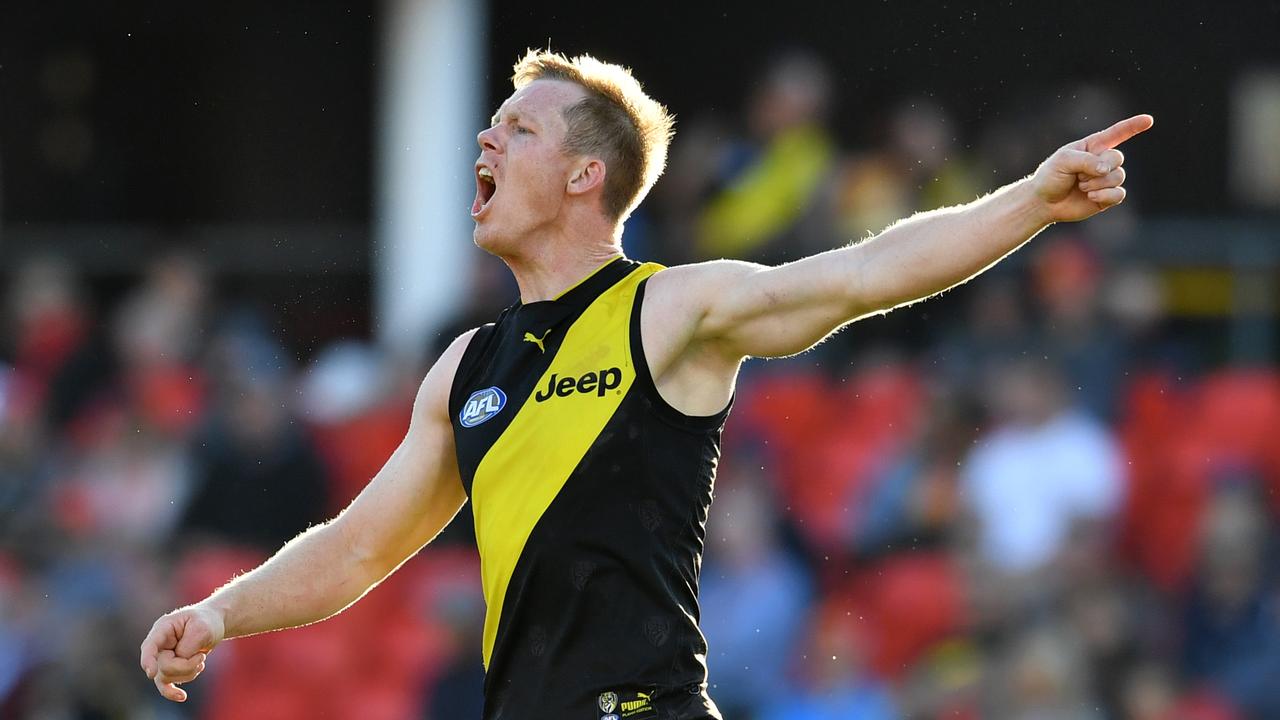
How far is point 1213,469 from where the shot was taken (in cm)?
933

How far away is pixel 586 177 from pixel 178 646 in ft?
5.03

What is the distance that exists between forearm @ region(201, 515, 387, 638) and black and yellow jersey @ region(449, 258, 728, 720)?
528 mm

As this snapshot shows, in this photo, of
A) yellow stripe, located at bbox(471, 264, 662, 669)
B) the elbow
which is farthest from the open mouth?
the elbow

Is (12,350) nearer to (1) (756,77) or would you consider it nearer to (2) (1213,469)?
(1) (756,77)

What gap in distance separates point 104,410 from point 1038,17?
6.37 m

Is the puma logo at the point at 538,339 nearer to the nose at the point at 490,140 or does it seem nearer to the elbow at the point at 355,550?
the nose at the point at 490,140

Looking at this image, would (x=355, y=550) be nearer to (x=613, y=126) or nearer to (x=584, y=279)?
(x=584, y=279)

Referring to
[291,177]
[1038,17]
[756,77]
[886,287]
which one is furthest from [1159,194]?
[886,287]

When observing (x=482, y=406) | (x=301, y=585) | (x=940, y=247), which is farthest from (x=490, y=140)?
(x=940, y=247)

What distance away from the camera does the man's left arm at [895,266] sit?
4.17 m

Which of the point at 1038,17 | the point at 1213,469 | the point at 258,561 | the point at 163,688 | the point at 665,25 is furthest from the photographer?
the point at 665,25

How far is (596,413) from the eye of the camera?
4570mm

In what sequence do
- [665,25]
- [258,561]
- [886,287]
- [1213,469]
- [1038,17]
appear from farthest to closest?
[665,25] → [1038,17] → [258,561] → [1213,469] → [886,287]

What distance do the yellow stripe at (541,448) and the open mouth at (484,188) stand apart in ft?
1.58
